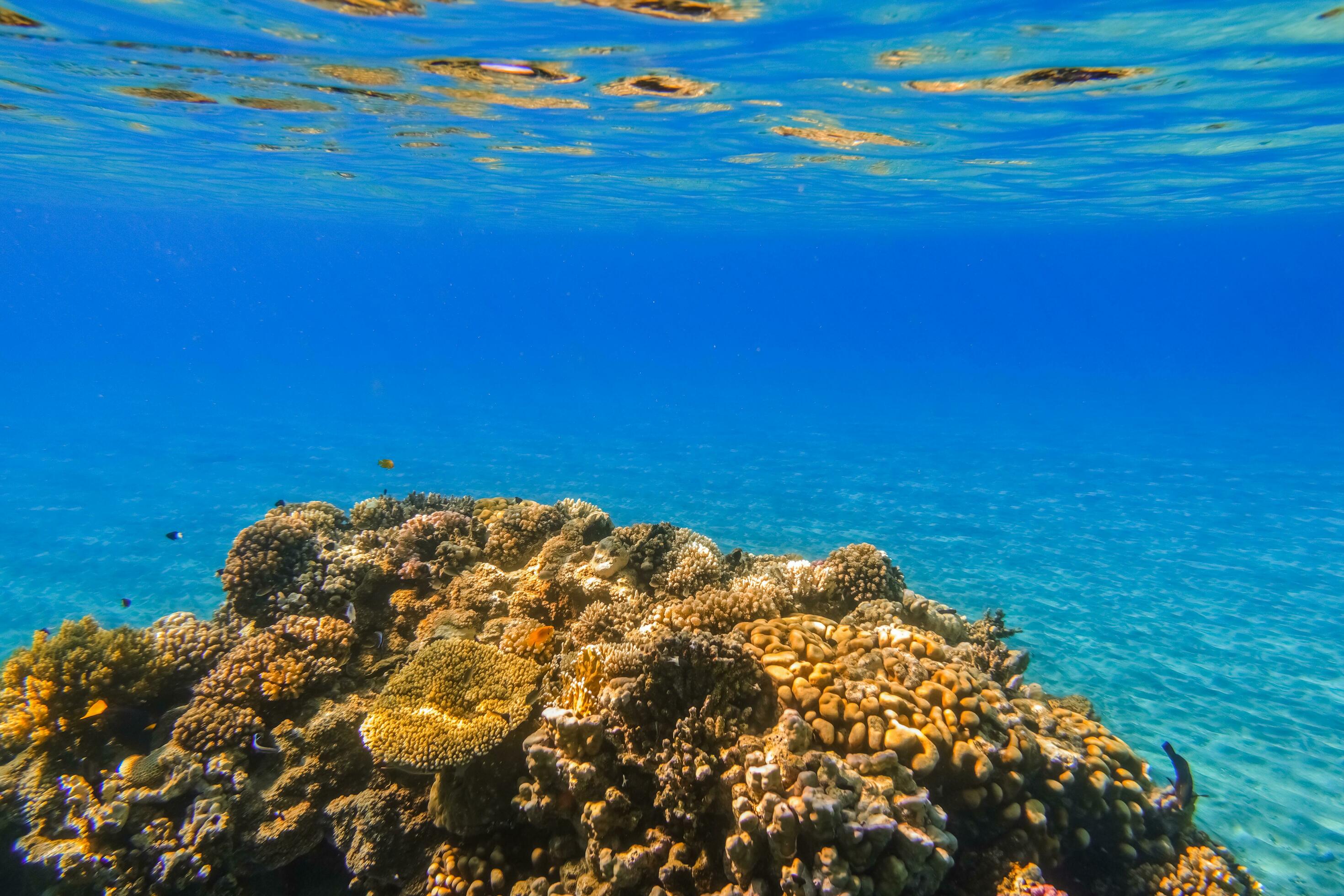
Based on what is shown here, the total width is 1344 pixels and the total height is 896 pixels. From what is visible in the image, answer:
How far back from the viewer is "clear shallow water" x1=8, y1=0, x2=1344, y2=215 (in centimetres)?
1161

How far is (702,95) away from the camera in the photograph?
1638 centimetres

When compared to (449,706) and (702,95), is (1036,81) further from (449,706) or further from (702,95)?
(449,706)

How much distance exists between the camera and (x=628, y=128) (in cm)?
2006

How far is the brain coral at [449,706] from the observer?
207 inches

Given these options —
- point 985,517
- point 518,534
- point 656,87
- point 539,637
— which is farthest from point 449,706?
point 985,517

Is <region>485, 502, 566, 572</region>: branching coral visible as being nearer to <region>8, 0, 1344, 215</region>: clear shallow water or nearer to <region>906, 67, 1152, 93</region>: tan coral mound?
<region>8, 0, 1344, 215</region>: clear shallow water

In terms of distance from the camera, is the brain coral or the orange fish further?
the orange fish

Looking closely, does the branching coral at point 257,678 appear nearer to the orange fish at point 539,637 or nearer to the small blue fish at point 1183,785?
the orange fish at point 539,637

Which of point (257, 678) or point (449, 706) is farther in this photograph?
point (257, 678)

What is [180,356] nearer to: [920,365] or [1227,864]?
[920,365]

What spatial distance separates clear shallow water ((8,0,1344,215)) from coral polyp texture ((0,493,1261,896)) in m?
10.1

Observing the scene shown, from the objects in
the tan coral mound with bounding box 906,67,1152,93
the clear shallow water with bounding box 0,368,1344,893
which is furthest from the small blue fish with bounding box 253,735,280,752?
the tan coral mound with bounding box 906,67,1152,93

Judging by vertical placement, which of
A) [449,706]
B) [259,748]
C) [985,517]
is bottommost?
[985,517]

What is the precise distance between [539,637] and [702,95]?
1472 cm
